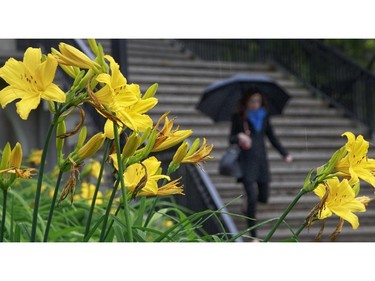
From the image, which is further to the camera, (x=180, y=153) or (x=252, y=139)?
(x=252, y=139)

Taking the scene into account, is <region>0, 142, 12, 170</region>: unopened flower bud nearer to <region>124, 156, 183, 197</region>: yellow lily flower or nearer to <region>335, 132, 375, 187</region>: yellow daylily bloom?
<region>124, 156, 183, 197</region>: yellow lily flower

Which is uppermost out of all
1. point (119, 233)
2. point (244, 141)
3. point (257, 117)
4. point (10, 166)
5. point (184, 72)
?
point (10, 166)

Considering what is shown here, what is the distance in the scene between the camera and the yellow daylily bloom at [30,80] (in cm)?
94

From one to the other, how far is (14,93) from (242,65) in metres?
10.8

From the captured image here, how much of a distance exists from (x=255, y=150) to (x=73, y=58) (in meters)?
4.88

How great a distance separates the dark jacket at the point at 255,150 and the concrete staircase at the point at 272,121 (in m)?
1.01

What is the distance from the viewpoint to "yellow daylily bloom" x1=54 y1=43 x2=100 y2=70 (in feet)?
3.11

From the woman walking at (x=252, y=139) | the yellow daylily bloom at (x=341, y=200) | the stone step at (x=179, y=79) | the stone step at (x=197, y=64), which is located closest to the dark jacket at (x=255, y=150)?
the woman walking at (x=252, y=139)

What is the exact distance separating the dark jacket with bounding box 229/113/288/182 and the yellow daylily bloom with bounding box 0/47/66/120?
183 inches

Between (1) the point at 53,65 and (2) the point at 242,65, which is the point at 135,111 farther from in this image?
(2) the point at 242,65

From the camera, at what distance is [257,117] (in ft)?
18.6

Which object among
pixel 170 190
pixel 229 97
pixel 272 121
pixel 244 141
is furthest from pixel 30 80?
pixel 272 121

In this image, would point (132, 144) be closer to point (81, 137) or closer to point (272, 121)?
point (81, 137)
